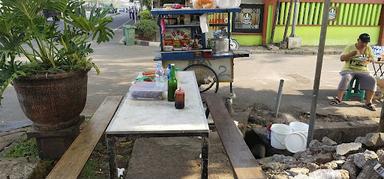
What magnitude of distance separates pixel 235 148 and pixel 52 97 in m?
1.96

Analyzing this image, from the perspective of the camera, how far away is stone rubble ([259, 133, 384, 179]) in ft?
10.7

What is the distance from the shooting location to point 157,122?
2.81 metres

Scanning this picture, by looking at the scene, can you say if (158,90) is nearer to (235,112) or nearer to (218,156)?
(218,156)

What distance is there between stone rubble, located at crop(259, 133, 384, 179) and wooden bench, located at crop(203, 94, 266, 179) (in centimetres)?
63

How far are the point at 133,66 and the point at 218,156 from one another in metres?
6.07

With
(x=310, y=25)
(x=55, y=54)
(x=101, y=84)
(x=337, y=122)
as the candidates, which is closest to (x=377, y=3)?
(x=310, y=25)

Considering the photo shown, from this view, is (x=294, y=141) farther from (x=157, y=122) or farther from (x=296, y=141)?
(x=157, y=122)

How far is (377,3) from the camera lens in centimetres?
1291

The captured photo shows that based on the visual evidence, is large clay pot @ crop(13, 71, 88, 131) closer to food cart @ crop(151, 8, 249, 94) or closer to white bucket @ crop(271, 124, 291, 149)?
food cart @ crop(151, 8, 249, 94)

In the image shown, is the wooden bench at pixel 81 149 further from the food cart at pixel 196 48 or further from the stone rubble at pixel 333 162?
the food cart at pixel 196 48

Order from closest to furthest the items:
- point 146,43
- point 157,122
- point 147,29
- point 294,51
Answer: point 157,122, point 294,51, point 146,43, point 147,29

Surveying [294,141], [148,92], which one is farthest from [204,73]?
[148,92]

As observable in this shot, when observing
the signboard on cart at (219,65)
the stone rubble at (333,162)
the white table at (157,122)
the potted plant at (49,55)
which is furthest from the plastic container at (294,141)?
the potted plant at (49,55)

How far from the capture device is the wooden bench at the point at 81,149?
265 cm
